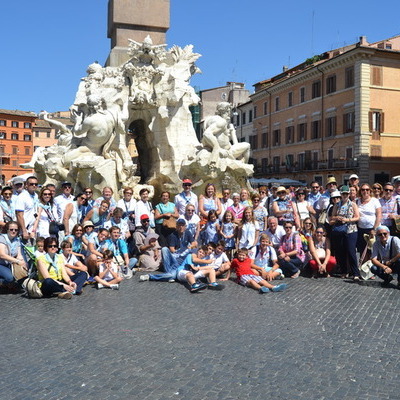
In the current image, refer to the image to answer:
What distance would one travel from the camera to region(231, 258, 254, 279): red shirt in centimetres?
695

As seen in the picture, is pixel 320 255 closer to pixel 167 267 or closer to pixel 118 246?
pixel 167 267

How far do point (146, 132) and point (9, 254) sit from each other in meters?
5.71

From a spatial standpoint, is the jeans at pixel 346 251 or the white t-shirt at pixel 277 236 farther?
the white t-shirt at pixel 277 236

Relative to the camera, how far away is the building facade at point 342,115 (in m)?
30.4

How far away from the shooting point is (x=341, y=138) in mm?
31781

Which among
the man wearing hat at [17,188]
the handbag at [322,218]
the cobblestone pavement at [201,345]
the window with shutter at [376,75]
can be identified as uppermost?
the window with shutter at [376,75]

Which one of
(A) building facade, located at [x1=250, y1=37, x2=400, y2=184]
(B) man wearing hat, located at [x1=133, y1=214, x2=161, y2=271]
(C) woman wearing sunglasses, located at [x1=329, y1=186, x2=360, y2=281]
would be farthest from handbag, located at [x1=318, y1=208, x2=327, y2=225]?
(A) building facade, located at [x1=250, y1=37, x2=400, y2=184]

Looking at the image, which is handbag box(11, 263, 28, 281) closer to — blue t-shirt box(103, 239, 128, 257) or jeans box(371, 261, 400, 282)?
blue t-shirt box(103, 239, 128, 257)

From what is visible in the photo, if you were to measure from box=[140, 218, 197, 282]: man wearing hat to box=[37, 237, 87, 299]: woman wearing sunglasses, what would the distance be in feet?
3.55

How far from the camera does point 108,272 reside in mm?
6770

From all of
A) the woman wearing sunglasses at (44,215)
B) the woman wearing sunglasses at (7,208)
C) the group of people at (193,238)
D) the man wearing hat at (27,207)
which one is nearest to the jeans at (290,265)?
the group of people at (193,238)

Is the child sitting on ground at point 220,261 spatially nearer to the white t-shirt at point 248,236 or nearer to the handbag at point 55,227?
the white t-shirt at point 248,236

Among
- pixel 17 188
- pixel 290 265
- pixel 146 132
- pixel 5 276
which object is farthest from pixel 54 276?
pixel 146 132

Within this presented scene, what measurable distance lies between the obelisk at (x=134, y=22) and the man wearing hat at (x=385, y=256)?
6.78 meters
